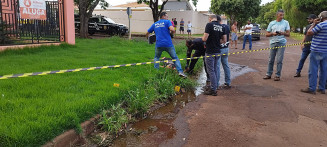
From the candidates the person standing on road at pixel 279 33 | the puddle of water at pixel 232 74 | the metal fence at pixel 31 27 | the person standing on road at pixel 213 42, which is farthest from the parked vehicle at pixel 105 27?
the person standing on road at pixel 213 42

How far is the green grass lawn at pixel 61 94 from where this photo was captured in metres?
2.96

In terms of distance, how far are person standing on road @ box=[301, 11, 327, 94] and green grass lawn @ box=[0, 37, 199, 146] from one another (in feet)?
9.56

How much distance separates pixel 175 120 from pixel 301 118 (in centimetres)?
220

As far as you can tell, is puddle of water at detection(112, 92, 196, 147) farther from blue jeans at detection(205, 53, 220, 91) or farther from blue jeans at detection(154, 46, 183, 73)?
blue jeans at detection(154, 46, 183, 73)

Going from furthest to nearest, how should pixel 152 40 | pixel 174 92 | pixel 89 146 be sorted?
pixel 152 40, pixel 174 92, pixel 89 146

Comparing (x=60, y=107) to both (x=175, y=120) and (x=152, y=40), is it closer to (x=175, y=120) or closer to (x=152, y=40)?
(x=175, y=120)

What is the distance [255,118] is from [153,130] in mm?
1810

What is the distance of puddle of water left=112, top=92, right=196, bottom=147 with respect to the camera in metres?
3.42

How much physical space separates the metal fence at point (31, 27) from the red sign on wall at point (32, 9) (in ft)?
0.49

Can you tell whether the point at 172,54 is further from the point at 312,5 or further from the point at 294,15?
the point at 294,15

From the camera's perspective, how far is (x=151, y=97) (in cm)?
488

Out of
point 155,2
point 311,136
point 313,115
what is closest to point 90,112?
point 311,136

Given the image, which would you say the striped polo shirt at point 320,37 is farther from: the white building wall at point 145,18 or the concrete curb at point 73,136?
the white building wall at point 145,18

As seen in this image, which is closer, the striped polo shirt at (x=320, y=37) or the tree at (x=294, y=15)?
the striped polo shirt at (x=320, y=37)
